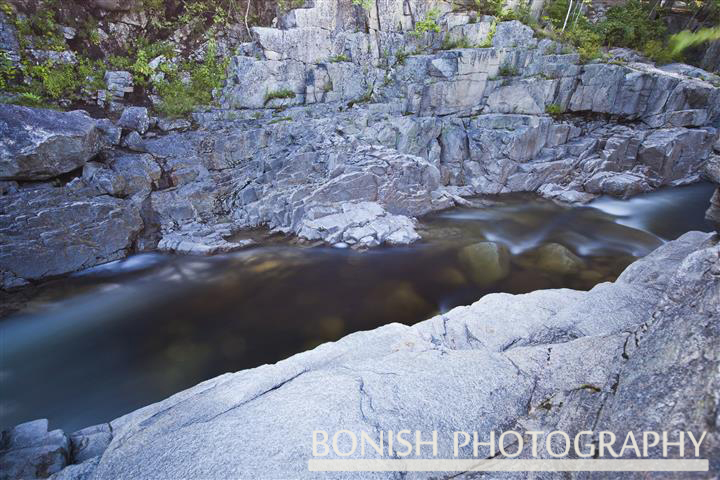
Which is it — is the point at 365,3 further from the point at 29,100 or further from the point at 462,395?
the point at 462,395

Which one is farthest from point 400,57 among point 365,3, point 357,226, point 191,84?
point 191,84

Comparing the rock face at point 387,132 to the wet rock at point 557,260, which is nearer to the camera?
the wet rock at point 557,260

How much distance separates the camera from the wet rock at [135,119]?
12.7 meters

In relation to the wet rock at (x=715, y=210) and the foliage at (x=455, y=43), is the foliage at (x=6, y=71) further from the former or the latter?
the wet rock at (x=715, y=210)

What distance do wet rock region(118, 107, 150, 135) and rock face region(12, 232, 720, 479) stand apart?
41.0 ft

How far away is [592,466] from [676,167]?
2076 centimetres

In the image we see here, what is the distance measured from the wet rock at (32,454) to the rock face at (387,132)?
7.53m

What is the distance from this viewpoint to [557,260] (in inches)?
405

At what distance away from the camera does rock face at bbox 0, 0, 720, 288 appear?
1279cm

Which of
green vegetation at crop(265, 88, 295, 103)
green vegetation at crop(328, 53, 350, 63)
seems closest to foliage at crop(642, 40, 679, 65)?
green vegetation at crop(328, 53, 350, 63)

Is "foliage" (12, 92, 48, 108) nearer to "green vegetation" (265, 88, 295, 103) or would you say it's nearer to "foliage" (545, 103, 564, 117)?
"green vegetation" (265, 88, 295, 103)

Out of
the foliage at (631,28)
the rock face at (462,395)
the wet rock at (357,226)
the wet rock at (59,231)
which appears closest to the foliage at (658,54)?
the foliage at (631,28)

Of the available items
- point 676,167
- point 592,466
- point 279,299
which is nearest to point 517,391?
point 592,466

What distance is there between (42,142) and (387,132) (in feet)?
43.9
